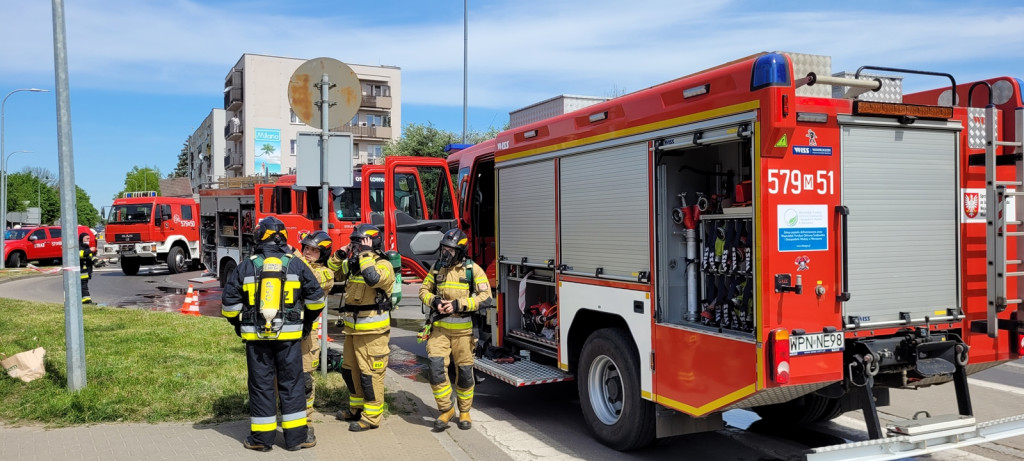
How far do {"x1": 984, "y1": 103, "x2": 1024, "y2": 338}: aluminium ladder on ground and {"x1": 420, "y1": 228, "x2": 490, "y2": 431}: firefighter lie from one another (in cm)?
363

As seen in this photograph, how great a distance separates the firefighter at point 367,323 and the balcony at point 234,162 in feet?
190

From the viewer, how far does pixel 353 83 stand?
730cm

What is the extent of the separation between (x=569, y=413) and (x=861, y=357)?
10.5ft

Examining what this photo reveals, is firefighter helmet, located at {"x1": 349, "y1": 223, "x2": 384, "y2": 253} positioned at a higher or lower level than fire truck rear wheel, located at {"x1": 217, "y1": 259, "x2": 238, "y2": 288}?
higher

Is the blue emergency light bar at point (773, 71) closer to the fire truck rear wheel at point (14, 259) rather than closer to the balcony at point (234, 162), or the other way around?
the fire truck rear wheel at point (14, 259)

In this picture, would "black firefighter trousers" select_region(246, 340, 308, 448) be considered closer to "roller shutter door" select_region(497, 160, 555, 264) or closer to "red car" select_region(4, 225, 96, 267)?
"roller shutter door" select_region(497, 160, 555, 264)

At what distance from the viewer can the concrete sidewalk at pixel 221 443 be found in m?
5.40

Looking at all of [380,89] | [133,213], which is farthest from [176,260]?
[380,89]

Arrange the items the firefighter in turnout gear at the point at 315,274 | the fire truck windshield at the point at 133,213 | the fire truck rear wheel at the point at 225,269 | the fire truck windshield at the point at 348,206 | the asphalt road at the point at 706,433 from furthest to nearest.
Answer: the fire truck windshield at the point at 133,213
the fire truck rear wheel at the point at 225,269
the fire truck windshield at the point at 348,206
the firefighter in turnout gear at the point at 315,274
the asphalt road at the point at 706,433

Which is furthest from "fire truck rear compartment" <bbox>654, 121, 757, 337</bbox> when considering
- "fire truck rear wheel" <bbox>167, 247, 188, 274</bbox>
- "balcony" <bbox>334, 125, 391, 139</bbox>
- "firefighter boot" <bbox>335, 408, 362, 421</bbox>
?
"balcony" <bbox>334, 125, 391, 139</bbox>

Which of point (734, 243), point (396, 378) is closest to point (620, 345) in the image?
point (734, 243)

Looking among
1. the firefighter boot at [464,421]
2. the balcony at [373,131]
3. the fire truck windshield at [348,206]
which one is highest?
the balcony at [373,131]

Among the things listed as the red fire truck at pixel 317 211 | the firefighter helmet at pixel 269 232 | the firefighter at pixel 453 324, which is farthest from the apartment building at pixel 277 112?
the firefighter helmet at pixel 269 232

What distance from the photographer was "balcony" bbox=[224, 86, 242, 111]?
198 ft
